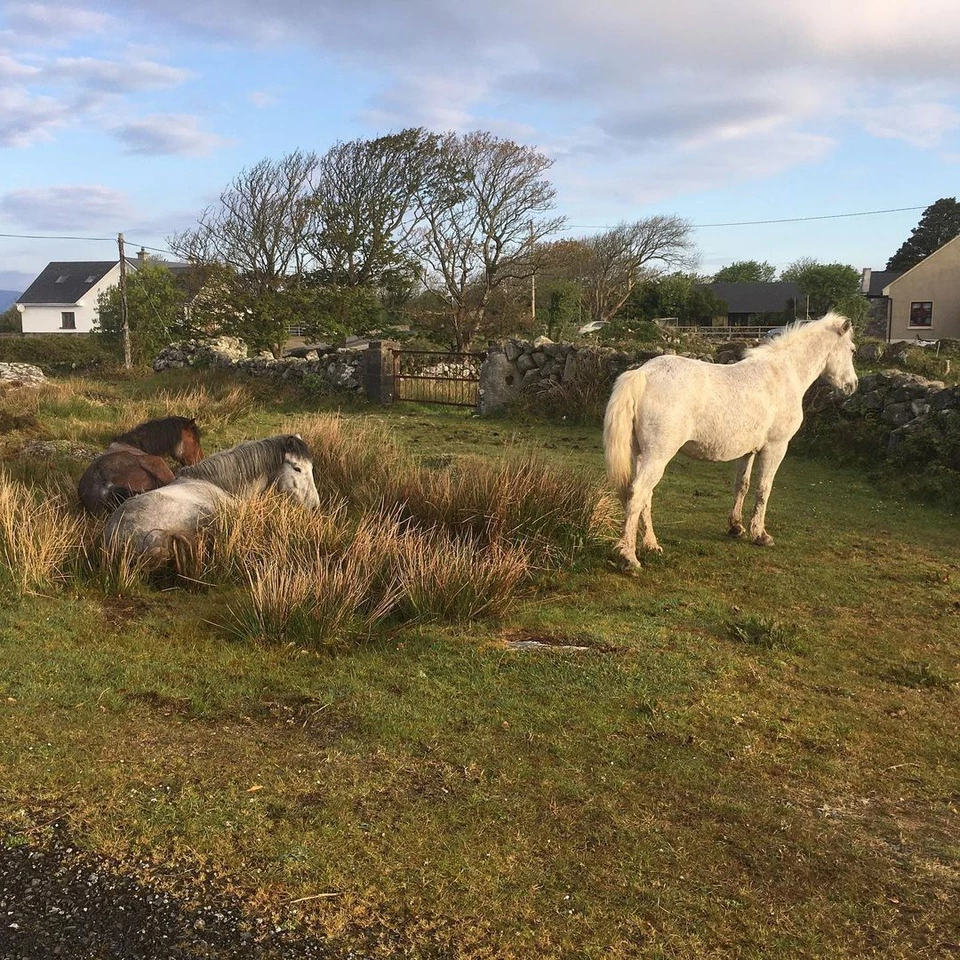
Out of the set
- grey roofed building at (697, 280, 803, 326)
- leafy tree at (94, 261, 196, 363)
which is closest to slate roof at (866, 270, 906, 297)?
grey roofed building at (697, 280, 803, 326)

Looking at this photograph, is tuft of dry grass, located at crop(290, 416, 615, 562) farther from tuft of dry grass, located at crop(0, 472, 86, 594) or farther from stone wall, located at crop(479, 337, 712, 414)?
stone wall, located at crop(479, 337, 712, 414)

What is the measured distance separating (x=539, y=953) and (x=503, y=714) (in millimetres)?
1552

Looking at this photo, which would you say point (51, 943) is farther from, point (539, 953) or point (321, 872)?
point (539, 953)

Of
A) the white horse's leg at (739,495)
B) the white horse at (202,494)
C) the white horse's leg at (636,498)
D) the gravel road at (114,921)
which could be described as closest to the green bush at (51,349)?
the white horse at (202,494)

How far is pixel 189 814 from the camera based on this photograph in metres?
2.80

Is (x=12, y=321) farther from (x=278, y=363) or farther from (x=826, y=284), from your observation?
(x=826, y=284)

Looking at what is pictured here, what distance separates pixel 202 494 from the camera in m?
6.24

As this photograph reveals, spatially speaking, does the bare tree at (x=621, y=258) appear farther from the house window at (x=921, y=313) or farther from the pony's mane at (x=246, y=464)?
the pony's mane at (x=246, y=464)

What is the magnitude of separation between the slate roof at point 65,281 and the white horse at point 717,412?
6046 centimetres

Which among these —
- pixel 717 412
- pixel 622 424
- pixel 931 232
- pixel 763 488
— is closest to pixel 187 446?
pixel 622 424

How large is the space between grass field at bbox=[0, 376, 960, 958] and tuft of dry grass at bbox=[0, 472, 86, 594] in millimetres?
159

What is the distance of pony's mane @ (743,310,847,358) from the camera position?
7270mm

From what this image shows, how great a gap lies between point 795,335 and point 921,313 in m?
41.9

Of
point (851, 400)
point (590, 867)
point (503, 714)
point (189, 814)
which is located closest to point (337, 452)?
point (503, 714)
